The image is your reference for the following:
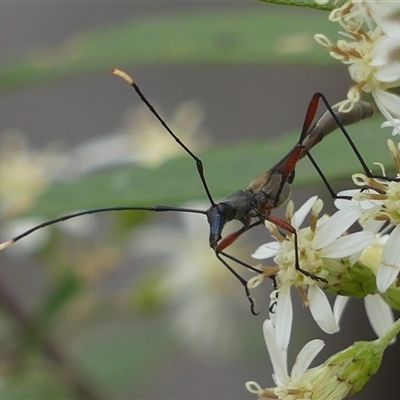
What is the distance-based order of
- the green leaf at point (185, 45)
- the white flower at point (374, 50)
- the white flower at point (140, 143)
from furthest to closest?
the white flower at point (140, 143) → the green leaf at point (185, 45) → the white flower at point (374, 50)

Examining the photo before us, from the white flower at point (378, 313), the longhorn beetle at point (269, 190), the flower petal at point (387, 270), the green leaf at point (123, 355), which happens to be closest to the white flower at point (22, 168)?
the green leaf at point (123, 355)

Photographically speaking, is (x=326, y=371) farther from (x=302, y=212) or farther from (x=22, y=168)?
(x=22, y=168)

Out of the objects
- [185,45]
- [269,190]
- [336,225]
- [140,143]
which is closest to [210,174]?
[269,190]

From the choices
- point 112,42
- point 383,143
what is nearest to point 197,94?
point 112,42

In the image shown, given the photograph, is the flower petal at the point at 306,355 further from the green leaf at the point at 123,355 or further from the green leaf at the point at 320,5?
the green leaf at the point at 123,355

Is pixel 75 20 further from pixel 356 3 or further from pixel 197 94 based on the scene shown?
pixel 356 3
